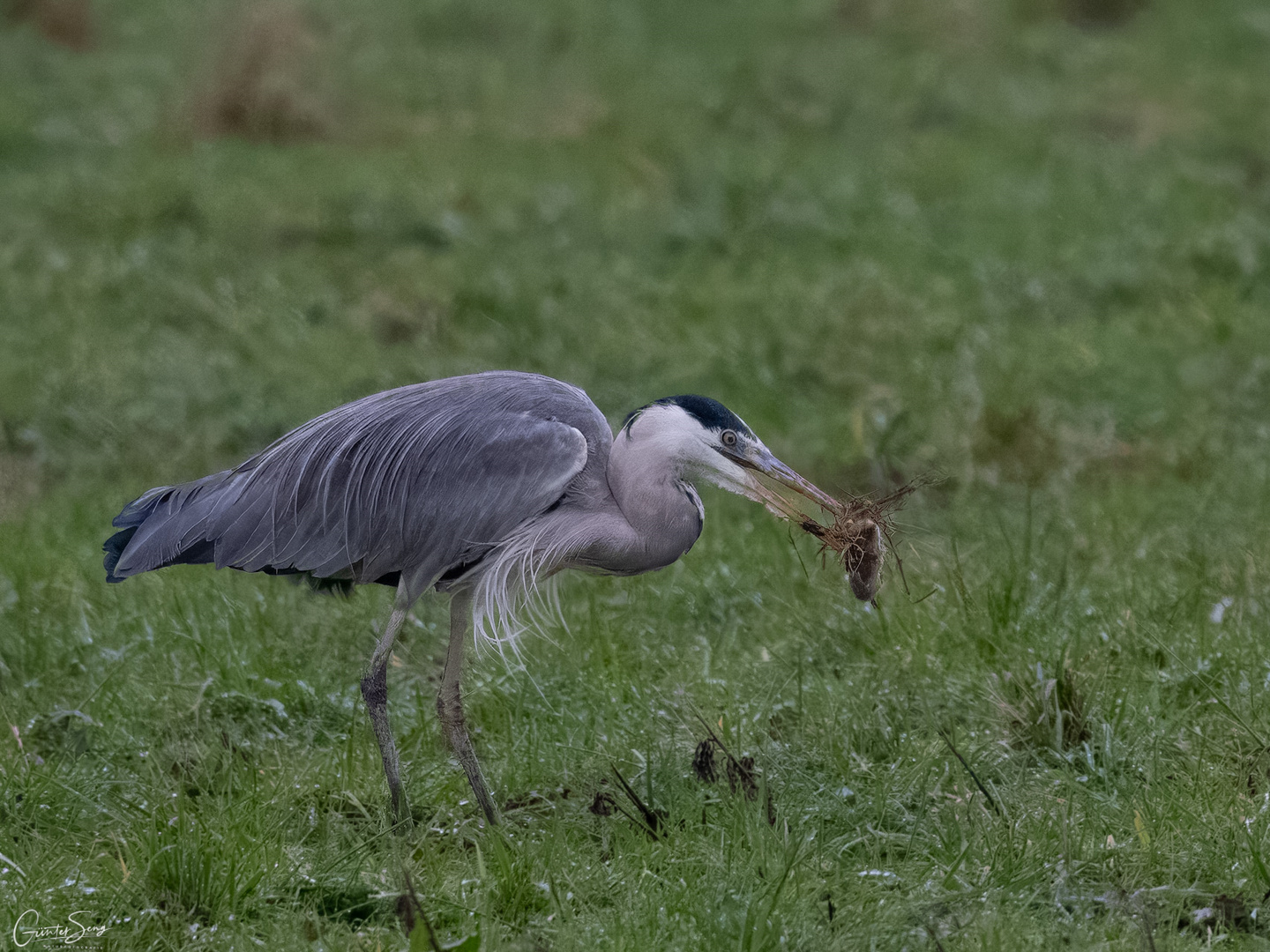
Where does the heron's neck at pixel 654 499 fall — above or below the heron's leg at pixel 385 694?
above

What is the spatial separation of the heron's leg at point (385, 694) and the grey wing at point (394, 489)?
0.10 meters

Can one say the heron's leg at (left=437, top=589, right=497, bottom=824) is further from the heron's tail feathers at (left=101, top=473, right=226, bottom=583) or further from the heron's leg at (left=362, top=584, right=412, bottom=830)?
the heron's tail feathers at (left=101, top=473, right=226, bottom=583)

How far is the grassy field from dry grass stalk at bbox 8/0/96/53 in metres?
0.47

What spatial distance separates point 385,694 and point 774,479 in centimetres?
123

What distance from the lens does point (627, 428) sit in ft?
14.0

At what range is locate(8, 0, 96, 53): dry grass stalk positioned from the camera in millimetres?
16000

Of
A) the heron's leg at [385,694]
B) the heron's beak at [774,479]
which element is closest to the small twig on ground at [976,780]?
the heron's beak at [774,479]

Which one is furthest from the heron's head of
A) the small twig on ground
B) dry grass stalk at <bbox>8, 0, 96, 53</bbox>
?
dry grass stalk at <bbox>8, 0, 96, 53</bbox>

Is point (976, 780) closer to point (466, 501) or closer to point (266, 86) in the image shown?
point (466, 501)

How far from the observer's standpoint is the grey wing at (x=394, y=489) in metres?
4.20

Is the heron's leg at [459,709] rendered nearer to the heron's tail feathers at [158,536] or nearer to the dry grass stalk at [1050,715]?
the heron's tail feathers at [158,536]

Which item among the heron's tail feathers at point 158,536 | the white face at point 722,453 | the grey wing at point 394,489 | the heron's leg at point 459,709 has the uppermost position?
the white face at point 722,453

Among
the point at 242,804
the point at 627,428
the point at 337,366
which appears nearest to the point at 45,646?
the point at 242,804

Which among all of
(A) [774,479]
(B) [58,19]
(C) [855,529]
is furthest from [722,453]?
(B) [58,19]
